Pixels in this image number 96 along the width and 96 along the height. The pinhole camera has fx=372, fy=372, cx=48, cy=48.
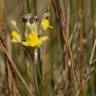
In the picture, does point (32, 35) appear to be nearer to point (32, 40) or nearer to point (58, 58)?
point (32, 40)

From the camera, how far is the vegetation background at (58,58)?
1037mm

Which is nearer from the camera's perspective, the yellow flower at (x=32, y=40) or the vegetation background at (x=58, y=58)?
the yellow flower at (x=32, y=40)

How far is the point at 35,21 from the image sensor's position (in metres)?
0.98

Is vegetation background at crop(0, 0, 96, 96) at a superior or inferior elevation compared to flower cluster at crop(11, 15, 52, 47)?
inferior

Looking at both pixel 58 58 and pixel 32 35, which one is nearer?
pixel 32 35

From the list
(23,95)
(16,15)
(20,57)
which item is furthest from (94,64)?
(16,15)

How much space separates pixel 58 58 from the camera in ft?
5.87

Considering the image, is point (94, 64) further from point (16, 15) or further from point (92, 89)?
point (16, 15)

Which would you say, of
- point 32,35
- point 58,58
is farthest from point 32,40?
point 58,58

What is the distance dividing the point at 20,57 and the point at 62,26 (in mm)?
754

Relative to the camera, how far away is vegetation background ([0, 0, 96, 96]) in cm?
104

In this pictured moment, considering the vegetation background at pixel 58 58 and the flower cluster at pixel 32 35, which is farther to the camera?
the vegetation background at pixel 58 58

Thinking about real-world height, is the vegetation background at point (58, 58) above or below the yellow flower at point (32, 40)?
below

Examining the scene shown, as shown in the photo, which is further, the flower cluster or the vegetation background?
the vegetation background
